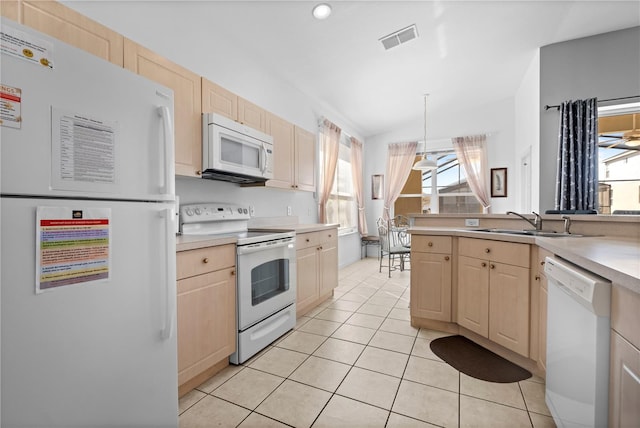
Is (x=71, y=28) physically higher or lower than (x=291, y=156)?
higher

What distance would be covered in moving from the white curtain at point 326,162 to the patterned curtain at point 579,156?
118 inches

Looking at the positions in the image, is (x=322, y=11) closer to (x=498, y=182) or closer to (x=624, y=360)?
(x=624, y=360)

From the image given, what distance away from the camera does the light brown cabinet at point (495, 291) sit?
197 cm

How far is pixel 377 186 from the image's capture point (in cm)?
662

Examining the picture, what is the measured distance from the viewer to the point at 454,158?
6113 millimetres

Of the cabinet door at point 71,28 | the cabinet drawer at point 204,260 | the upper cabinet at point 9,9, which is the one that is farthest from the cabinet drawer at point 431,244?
the upper cabinet at point 9,9

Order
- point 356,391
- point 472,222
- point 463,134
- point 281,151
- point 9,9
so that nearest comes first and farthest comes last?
point 9,9
point 356,391
point 472,222
point 281,151
point 463,134

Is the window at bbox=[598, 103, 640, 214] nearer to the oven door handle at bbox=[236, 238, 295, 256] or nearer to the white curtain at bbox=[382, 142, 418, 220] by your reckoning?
the white curtain at bbox=[382, 142, 418, 220]

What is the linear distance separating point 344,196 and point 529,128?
312cm

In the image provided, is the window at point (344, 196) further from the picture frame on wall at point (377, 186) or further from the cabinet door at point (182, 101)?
the cabinet door at point (182, 101)

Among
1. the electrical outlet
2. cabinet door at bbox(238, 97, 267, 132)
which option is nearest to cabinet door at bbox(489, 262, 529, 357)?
the electrical outlet

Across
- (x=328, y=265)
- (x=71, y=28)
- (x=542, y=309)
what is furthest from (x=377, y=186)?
(x=71, y=28)

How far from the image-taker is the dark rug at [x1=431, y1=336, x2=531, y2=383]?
1927 millimetres

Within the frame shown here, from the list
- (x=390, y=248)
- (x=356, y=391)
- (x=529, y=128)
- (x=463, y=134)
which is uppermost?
(x=463, y=134)
